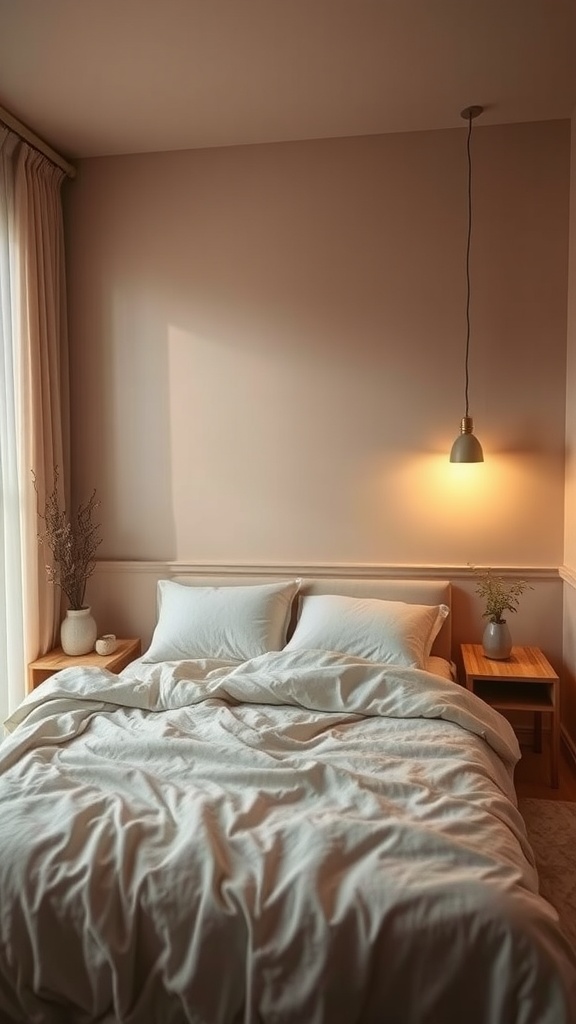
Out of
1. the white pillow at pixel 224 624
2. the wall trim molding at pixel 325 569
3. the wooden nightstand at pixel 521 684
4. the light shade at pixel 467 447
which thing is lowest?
the wooden nightstand at pixel 521 684

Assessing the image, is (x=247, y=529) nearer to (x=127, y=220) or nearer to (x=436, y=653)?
(x=436, y=653)

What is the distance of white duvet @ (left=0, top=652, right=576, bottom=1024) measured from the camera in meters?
1.23

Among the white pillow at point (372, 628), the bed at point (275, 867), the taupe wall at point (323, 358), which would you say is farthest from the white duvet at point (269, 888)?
the taupe wall at point (323, 358)

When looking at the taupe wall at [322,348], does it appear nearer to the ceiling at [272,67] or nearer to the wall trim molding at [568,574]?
the wall trim molding at [568,574]

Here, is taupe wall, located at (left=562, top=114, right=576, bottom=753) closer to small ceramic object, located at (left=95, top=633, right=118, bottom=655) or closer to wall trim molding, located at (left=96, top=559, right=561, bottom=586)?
wall trim molding, located at (left=96, top=559, right=561, bottom=586)

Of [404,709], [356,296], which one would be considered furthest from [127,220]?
[404,709]

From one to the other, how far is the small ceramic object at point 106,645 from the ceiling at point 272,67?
2.41 metres

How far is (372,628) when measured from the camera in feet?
9.08

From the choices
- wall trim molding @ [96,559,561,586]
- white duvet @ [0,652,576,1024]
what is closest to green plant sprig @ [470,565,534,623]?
wall trim molding @ [96,559,561,586]

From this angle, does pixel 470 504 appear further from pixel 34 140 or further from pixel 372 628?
pixel 34 140

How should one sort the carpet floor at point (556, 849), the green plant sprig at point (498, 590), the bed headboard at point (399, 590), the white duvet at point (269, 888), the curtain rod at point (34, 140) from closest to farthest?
the white duvet at point (269, 888) → the carpet floor at point (556, 849) → the curtain rod at point (34, 140) → the green plant sprig at point (498, 590) → the bed headboard at point (399, 590)

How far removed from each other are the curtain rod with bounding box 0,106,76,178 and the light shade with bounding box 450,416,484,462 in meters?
2.35

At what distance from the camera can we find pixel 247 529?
335 cm

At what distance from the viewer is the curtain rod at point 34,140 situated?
2.86 meters
